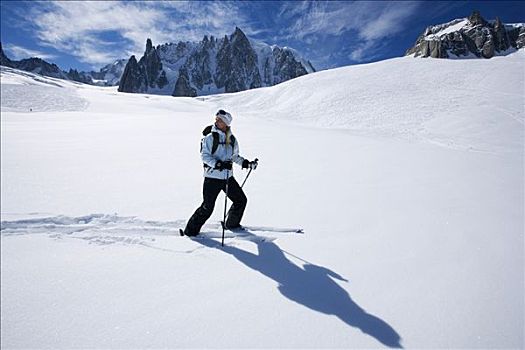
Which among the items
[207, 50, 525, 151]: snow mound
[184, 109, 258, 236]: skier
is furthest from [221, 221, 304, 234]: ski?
[207, 50, 525, 151]: snow mound

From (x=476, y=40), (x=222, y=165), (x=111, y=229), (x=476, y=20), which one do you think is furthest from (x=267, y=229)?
(x=476, y=20)

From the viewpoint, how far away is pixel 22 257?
339 cm

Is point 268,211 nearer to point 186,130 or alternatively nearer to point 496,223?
point 496,223

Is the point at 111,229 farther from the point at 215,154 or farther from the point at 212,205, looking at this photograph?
the point at 215,154

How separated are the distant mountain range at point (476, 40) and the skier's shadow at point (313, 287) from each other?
6035 inches

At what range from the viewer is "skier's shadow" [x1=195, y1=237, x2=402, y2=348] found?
2.69 m

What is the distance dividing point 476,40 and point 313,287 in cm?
17736

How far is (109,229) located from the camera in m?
4.24

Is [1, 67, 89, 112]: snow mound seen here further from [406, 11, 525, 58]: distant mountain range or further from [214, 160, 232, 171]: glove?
[406, 11, 525, 58]: distant mountain range

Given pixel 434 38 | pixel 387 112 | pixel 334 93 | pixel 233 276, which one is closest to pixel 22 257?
pixel 233 276

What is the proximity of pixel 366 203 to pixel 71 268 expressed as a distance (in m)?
4.86

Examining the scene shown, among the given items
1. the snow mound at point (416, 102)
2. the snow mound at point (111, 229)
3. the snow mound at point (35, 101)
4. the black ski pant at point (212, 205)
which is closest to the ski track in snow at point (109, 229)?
the snow mound at point (111, 229)

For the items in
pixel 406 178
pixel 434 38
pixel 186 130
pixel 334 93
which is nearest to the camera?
pixel 406 178

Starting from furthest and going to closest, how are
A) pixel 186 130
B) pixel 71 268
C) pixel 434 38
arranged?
1. pixel 434 38
2. pixel 186 130
3. pixel 71 268
